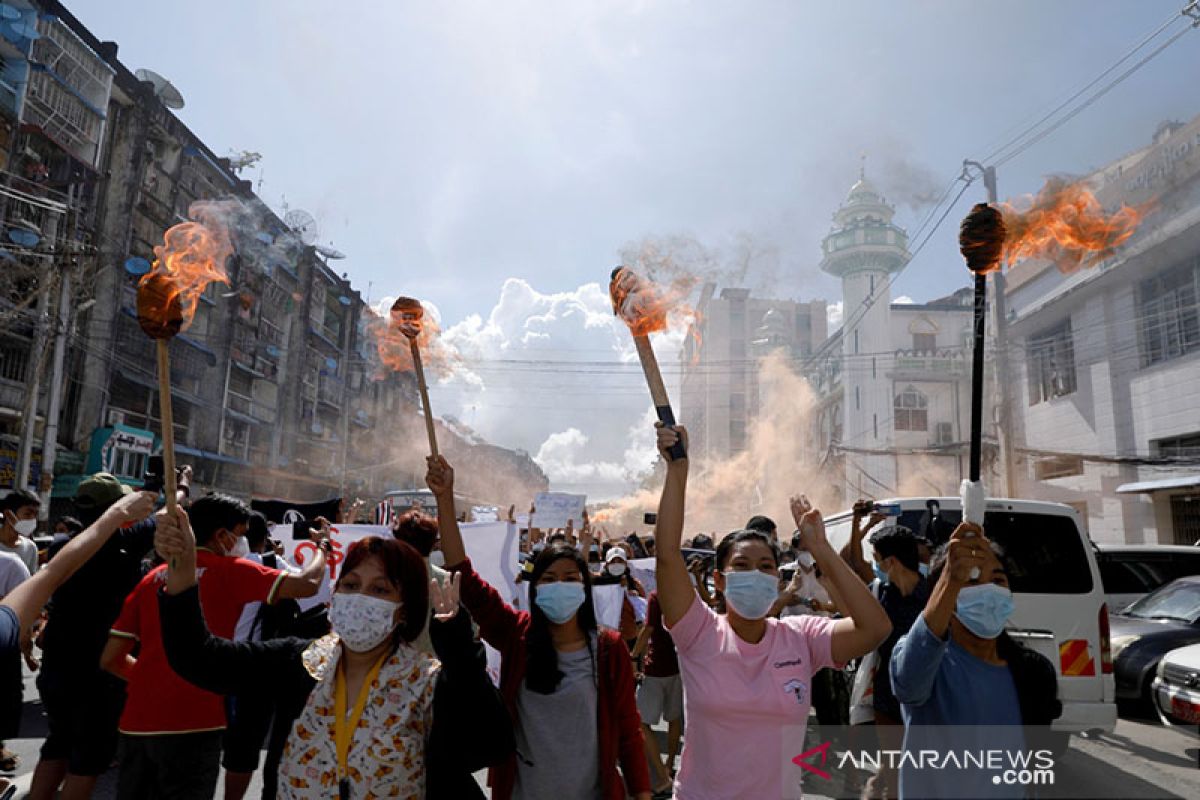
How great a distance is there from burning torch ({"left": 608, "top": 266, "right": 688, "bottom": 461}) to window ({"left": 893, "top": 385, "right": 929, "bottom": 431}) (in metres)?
47.8

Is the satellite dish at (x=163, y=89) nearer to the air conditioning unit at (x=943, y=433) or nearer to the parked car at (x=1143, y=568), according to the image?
the parked car at (x=1143, y=568)

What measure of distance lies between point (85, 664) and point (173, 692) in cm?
141

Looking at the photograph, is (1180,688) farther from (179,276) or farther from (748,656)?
(179,276)

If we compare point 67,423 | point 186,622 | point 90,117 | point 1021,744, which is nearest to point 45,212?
point 90,117

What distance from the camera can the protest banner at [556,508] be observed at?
44.5ft

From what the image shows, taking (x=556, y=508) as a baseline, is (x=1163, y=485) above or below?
above

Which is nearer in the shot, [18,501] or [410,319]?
[410,319]

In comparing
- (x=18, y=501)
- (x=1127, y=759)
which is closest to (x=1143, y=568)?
(x=1127, y=759)

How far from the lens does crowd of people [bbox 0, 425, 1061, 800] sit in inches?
95.5

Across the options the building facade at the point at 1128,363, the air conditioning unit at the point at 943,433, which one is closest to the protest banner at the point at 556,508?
the building facade at the point at 1128,363

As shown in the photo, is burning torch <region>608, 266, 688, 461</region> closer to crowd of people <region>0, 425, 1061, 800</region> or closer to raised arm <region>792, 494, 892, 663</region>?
crowd of people <region>0, 425, 1061, 800</region>

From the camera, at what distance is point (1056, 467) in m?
26.4

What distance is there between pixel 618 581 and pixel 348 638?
6104 mm

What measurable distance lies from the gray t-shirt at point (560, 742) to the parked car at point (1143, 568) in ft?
38.9
